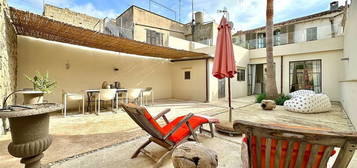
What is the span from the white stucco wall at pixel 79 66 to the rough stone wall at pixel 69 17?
3846mm

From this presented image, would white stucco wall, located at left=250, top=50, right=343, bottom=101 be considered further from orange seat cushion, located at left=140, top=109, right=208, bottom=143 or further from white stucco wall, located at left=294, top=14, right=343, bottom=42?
orange seat cushion, located at left=140, top=109, right=208, bottom=143

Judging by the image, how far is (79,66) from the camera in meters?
6.37

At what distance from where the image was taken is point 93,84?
673 centimetres

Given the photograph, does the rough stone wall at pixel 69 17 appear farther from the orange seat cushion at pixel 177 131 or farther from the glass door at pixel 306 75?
the glass door at pixel 306 75

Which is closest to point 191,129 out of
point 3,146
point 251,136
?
point 251,136

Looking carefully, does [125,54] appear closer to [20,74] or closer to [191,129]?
[20,74]

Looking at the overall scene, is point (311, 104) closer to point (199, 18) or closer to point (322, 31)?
point (322, 31)

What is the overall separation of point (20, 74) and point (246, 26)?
15156 mm

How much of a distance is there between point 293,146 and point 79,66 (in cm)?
731

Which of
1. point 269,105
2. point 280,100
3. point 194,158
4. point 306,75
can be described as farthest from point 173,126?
point 306,75

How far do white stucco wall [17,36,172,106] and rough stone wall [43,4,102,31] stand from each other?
385 centimetres

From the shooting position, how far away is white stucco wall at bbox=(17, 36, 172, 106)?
209 inches

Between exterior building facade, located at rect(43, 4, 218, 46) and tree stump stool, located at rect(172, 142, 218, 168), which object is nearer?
tree stump stool, located at rect(172, 142, 218, 168)

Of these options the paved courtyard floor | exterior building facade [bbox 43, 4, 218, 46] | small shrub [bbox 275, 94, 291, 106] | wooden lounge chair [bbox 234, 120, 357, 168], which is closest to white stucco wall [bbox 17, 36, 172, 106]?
the paved courtyard floor
